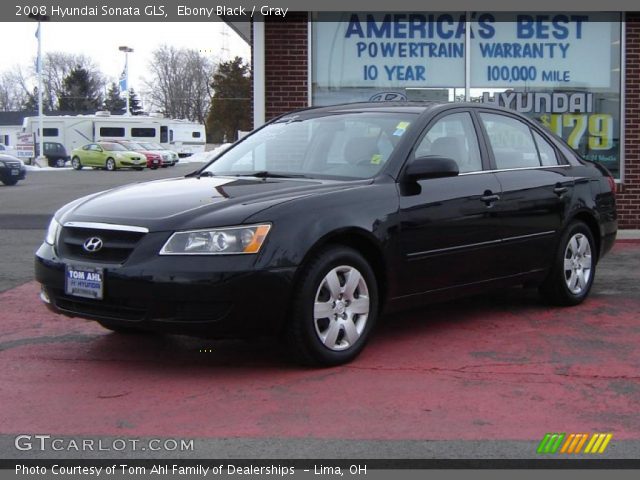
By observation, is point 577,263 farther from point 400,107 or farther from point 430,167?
point 430,167

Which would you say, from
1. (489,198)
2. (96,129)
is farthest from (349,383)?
(96,129)

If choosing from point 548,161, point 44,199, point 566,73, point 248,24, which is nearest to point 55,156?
point 44,199

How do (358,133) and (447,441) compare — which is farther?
(358,133)

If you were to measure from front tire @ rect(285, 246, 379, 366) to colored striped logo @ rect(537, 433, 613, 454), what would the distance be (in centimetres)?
144

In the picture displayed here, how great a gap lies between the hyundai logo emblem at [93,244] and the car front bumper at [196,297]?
7.7 inches

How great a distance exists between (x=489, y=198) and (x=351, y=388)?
2.02 metres

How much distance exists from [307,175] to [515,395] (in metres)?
2.00

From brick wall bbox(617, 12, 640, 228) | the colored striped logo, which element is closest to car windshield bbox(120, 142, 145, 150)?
brick wall bbox(617, 12, 640, 228)

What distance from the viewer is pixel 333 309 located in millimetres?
4984

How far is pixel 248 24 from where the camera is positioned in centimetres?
1298

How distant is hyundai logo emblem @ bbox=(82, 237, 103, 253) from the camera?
4824 millimetres

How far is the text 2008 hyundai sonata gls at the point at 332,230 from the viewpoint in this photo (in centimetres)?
465

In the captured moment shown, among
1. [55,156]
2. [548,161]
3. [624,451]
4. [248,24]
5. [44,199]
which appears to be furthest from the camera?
[55,156]

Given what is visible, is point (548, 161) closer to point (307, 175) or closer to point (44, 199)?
point (307, 175)
